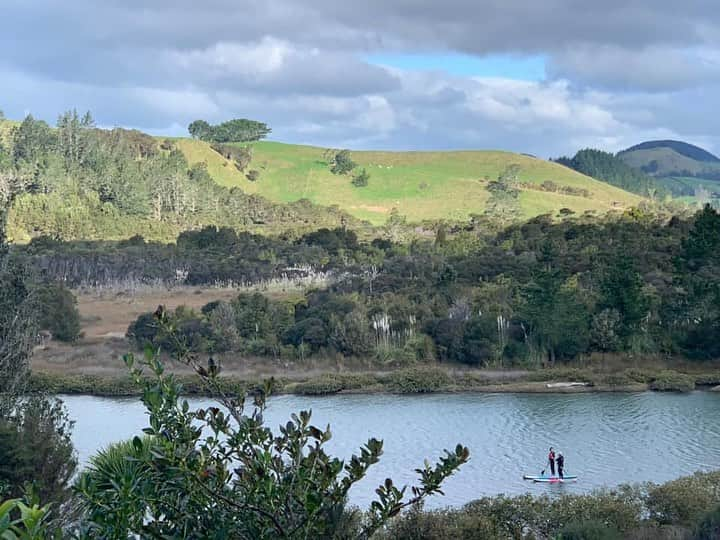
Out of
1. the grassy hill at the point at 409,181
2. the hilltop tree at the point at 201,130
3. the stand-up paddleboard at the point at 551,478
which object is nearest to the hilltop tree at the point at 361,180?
the grassy hill at the point at 409,181

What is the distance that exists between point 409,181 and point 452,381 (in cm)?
8163

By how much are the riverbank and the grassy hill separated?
195 feet

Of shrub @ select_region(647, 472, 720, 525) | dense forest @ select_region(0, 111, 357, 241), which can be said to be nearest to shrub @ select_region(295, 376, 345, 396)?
shrub @ select_region(647, 472, 720, 525)

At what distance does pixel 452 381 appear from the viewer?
42.5 meters

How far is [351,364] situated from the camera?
45.9m

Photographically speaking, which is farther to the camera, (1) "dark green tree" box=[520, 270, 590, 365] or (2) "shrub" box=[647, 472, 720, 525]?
(1) "dark green tree" box=[520, 270, 590, 365]

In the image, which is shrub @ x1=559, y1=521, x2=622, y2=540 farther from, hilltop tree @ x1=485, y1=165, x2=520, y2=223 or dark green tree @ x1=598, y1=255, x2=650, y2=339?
hilltop tree @ x1=485, y1=165, x2=520, y2=223

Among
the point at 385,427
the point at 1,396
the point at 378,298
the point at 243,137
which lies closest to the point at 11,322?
the point at 1,396

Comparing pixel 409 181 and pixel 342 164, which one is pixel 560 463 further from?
pixel 342 164

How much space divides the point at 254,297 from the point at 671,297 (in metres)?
20.9

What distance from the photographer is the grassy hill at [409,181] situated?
10850 centimetres

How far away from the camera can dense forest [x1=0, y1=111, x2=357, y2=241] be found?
87.6 meters

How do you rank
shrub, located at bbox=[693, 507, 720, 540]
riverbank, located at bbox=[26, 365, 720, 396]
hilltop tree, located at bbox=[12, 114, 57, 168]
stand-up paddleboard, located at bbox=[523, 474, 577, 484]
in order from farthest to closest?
hilltop tree, located at bbox=[12, 114, 57, 168], riverbank, located at bbox=[26, 365, 720, 396], stand-up paddleboard, located at bbox=[523, 474, 577, 484], shrub, located at bbox=[693, 507, 720, 540]

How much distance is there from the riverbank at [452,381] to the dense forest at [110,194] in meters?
41.4
